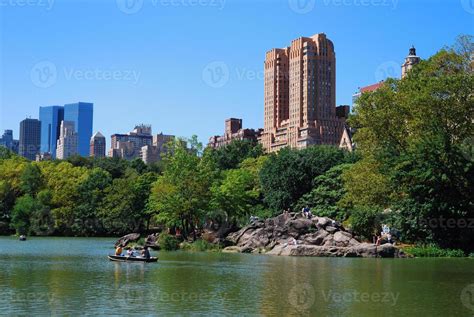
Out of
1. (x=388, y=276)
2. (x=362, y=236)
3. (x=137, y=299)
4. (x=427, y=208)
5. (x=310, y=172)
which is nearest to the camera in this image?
(x=137, y=299)

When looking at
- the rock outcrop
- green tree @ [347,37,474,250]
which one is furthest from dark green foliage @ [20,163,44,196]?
green tree @ [347,37,474,250]

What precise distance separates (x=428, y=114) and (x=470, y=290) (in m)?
20.8

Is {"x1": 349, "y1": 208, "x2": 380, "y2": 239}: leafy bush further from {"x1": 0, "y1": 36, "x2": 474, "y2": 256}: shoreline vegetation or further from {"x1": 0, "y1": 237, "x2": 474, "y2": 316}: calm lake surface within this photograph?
{"x1": 0, "y1": 237, "x2": 474, "y2": 316}: calm lake surface

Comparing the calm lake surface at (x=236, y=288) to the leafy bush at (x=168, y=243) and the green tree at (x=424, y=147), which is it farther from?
the leafy bush at (x=168, y=243)

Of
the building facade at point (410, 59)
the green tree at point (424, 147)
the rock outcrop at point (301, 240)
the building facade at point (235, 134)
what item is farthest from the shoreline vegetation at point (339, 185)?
the building facade at point (235, 134)

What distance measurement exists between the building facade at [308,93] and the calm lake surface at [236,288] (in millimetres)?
129247

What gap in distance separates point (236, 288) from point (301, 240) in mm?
24224

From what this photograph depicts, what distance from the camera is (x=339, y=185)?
62.5 meters

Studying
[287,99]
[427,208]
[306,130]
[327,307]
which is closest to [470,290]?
[327,307]

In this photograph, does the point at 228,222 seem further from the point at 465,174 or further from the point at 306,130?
the point at 306,130

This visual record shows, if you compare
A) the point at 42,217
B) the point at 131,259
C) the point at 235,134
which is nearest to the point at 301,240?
the point at 131,259

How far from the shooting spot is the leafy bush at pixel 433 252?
43.2 meters

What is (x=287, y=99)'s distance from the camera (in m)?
185

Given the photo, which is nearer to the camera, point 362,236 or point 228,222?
point 362,236
